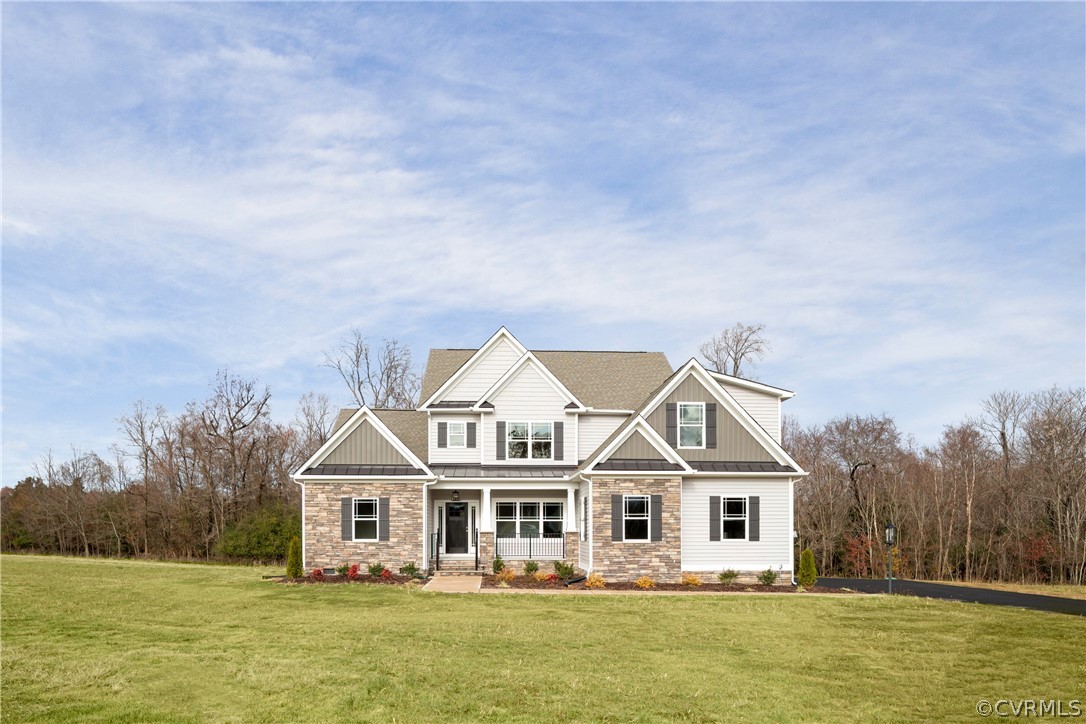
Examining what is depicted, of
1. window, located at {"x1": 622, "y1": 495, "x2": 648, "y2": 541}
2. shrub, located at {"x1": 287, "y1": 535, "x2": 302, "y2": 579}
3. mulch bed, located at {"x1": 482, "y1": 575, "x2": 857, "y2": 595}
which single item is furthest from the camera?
shrub, located at {"x1": 287, "y1": 535, "x2": 302, "y2": 579}

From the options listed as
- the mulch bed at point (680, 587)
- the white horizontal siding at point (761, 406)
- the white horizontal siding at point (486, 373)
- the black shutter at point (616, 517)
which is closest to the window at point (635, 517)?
the black shutter at point (616, 517)

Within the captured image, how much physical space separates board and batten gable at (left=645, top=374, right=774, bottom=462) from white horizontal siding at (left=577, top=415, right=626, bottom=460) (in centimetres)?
340

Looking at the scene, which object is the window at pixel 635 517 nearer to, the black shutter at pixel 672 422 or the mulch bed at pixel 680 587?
the mulch bed at pixel 680 587

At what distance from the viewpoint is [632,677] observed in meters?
13.0

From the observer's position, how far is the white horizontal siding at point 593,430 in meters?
33.4

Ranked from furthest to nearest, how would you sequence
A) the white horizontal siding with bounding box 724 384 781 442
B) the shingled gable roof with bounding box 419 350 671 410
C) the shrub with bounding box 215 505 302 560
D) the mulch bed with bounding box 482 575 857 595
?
the shrub with bounding box 215 505 302 560
the shingled gable roof with bounding box 419 350 671 410
the white horizontal siding with bounding box 724 384 781 442
the mulch bed with bounding box 482 575 857 595

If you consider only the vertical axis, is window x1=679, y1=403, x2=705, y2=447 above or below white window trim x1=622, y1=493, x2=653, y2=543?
above

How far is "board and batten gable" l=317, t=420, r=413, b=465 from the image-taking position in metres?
30.9

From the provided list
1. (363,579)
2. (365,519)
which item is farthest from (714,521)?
(365,519)

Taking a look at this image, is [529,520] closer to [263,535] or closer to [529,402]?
[529,402]

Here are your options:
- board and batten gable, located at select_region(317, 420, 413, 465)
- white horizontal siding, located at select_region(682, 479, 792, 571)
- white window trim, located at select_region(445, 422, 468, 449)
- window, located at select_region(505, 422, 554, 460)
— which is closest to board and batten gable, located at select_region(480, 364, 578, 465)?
window, located at select_region(505, 422, 554, 460)

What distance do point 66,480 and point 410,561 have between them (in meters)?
39.9

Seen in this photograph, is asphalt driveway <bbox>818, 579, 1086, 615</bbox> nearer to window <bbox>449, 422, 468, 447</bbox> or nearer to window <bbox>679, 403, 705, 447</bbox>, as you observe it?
window <bbox>679, 403, 705, 447</bbox>

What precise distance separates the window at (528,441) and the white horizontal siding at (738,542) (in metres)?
5.99
